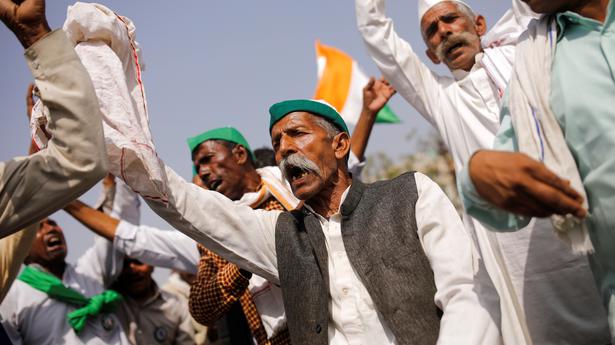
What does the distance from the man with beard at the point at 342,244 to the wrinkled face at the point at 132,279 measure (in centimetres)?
336

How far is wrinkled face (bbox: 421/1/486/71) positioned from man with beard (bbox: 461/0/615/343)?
1.83 meters

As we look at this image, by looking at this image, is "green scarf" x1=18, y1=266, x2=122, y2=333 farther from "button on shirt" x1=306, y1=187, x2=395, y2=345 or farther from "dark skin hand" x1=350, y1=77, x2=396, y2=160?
"button on shirt" x1=306, y1=187, x2=395, y2=345

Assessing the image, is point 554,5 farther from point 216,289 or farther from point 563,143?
point 216,289

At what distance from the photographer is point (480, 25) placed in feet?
15.5

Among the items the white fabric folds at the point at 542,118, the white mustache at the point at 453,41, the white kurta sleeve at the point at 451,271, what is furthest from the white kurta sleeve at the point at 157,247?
the white fabric folds at the point at 542,118

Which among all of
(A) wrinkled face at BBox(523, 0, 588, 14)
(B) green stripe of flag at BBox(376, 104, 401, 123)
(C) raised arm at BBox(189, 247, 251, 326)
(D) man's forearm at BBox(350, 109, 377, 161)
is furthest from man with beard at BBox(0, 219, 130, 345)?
(A) wrinkled face at BBox(523, 0, 588, 14)

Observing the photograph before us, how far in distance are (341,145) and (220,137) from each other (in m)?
1.81

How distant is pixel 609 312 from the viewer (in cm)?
235

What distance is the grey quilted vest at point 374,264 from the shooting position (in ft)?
9.10

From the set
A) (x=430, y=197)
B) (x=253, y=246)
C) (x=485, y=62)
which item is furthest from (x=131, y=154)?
(x=485, y=62)

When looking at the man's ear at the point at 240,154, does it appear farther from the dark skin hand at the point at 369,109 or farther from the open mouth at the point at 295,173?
the open mouth at the point at 295,173

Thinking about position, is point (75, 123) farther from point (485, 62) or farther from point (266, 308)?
point (485, 62)

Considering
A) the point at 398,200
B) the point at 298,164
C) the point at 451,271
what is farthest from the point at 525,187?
the point at 298,164

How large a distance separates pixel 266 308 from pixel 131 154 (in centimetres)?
152
